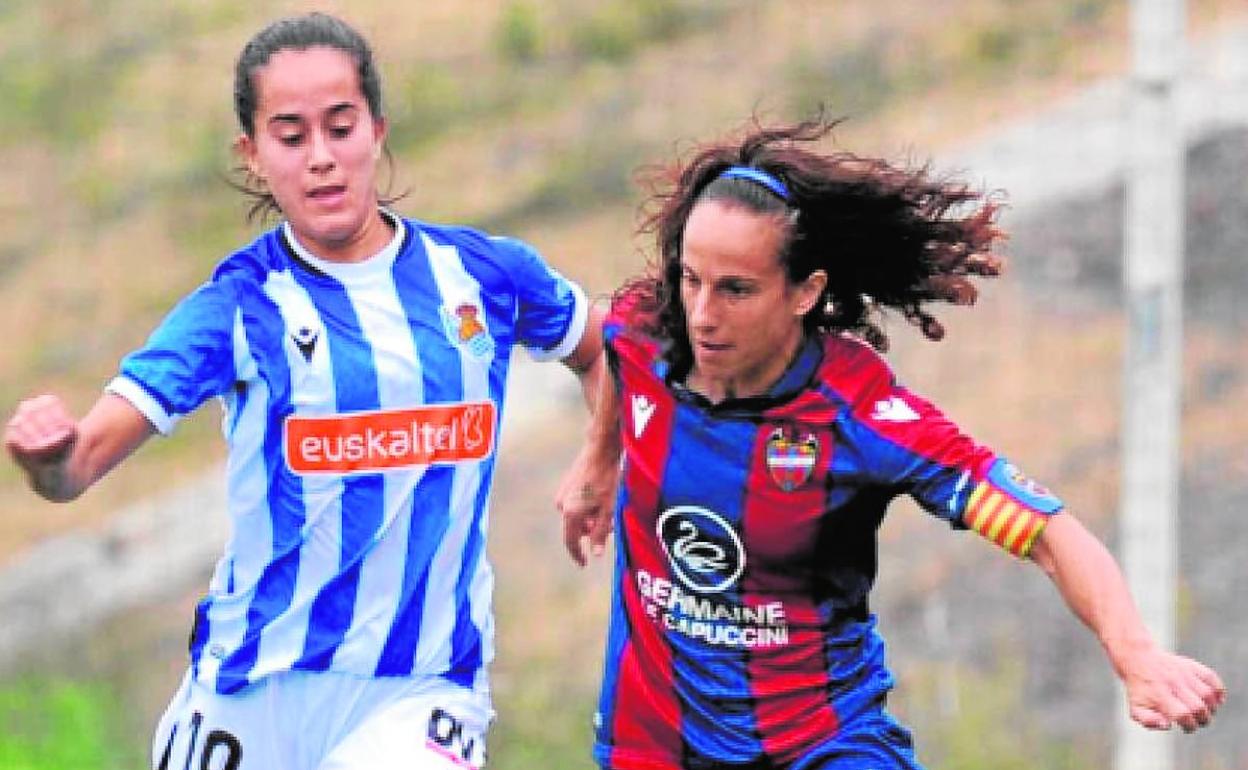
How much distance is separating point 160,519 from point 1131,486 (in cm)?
502

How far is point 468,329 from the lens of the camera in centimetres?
560

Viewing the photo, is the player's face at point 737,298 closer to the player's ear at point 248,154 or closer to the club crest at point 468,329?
the club crest at point 468,329

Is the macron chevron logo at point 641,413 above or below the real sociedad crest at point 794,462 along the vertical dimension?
above

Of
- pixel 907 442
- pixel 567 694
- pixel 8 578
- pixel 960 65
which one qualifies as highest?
pixel 960 65

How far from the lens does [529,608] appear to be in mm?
11461

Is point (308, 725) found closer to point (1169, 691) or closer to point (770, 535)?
point (770, 535)

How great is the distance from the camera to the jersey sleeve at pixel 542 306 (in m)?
5.79

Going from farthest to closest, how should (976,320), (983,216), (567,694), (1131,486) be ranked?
(976,320)
(567,694)
(1131,486)
(983,216)

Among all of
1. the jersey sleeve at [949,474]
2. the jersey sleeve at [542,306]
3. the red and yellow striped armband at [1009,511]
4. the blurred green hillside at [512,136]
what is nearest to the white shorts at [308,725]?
the jersey sleeve at [542,306]

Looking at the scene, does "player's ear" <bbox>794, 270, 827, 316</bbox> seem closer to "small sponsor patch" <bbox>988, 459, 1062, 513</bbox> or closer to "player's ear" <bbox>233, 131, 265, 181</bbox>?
"small sponsor patch" <bbox>988, 459, 1062, 513</bbox>

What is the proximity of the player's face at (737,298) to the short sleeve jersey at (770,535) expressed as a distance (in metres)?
0.05

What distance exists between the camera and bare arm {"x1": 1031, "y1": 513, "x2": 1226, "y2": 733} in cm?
480

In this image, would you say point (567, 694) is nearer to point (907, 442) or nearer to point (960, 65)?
point (960, 65)

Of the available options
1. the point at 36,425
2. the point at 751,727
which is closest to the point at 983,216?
the point at 751,727
